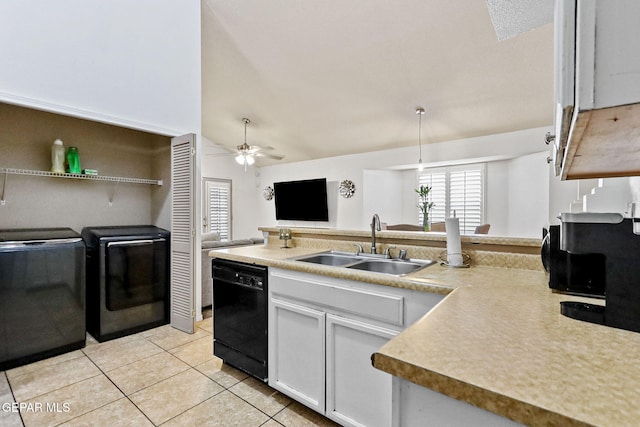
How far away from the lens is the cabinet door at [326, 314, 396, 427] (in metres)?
1.42

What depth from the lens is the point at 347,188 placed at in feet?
20.7

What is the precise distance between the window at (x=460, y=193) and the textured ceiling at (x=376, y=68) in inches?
40.2

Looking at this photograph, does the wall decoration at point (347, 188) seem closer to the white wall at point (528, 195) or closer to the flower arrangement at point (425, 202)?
the flower arrangement at point (425, 202)

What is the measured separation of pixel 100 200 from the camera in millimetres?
3371

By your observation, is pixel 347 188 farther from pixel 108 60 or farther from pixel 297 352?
pixel 297 352

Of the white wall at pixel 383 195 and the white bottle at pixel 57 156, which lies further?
the white wall at pixel 383 195

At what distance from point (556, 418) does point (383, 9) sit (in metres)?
3.25

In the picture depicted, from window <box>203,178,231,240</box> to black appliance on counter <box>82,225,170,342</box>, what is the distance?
3418 millimetres

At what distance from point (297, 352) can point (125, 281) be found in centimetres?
Answer: 201

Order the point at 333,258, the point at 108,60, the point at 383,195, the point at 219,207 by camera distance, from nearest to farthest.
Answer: the point at 333,258 < the point at 108,60 < the point at 383,195 < the point at 219,207

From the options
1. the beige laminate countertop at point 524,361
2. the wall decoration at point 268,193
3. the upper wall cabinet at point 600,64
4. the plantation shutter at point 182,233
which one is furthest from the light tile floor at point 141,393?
the wall decoration at point 268,193

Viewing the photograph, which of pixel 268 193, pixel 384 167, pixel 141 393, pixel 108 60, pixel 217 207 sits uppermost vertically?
pixel 108 60

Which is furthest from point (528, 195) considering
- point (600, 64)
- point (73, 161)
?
point (73, 161)

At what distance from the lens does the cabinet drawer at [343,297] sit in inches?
54.6
